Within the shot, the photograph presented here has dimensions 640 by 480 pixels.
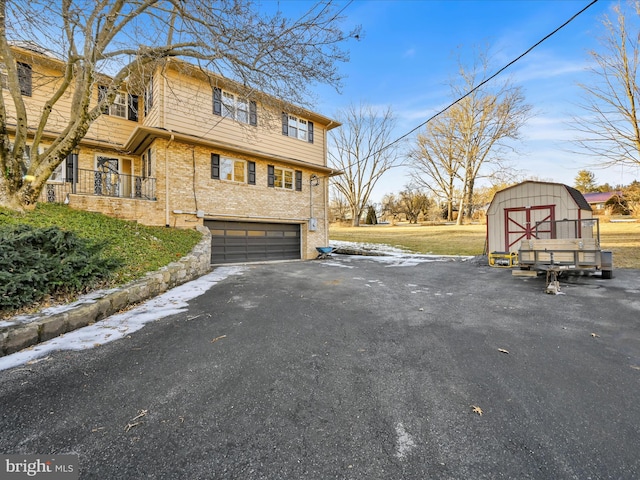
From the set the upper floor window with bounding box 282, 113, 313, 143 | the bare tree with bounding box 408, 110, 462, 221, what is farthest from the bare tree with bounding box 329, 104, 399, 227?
the upper floor window with bounding box 282, 113, 313, 143

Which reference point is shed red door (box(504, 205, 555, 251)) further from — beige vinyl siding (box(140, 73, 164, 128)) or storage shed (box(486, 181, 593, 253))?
beige vinyl siding (box(140, 73, 164, 128))

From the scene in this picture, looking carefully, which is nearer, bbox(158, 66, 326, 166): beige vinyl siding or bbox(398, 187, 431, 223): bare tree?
bbox(158, 66, 326, 166): beige vinyl siding

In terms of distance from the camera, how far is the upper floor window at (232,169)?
11.1 metres

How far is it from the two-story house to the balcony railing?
34 millimetres

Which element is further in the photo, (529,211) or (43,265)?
(529,211)

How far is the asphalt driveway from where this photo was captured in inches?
64.4

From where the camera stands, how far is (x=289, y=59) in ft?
21.3

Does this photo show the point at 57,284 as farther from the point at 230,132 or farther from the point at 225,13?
the point at 230,132

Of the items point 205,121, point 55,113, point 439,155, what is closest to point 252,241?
point 205,121

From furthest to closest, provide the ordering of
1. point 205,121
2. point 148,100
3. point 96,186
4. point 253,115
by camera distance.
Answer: point 253,115 → point 148,100 → point 205,121 → point 96,186

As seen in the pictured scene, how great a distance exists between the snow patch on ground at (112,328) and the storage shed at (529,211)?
1051 centimetres

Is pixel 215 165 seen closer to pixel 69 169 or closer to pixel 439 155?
pixel 69 169

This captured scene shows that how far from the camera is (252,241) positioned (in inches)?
482

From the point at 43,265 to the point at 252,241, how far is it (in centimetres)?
843
